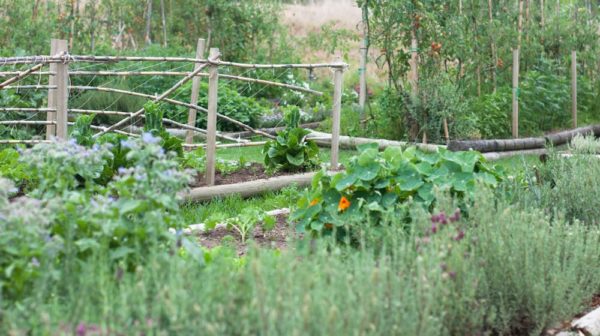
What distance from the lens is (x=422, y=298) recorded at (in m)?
3.56

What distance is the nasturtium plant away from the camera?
204 inches

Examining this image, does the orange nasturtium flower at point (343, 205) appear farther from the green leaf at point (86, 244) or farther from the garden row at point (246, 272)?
the green leaf at point (86, 244)

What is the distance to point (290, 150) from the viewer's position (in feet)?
28.2

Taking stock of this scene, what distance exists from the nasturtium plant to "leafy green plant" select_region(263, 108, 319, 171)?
3044 mm

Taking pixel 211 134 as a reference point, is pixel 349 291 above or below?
below

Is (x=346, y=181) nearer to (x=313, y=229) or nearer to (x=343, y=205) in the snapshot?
(x=343, y=205)

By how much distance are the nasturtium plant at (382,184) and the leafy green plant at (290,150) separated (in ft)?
9.99

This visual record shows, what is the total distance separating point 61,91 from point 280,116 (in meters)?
6.39

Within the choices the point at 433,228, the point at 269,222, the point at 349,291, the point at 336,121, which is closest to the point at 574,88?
the point at 336,121

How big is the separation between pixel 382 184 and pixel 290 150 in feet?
11.3

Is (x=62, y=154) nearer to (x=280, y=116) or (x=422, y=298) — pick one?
(x=422, y=298)

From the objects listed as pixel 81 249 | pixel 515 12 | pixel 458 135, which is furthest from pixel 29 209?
pixel 515 12

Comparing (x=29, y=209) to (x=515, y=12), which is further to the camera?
(x=515, y=12)

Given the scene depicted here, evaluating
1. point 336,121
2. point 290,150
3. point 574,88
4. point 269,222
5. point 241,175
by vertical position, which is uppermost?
point 574,88
